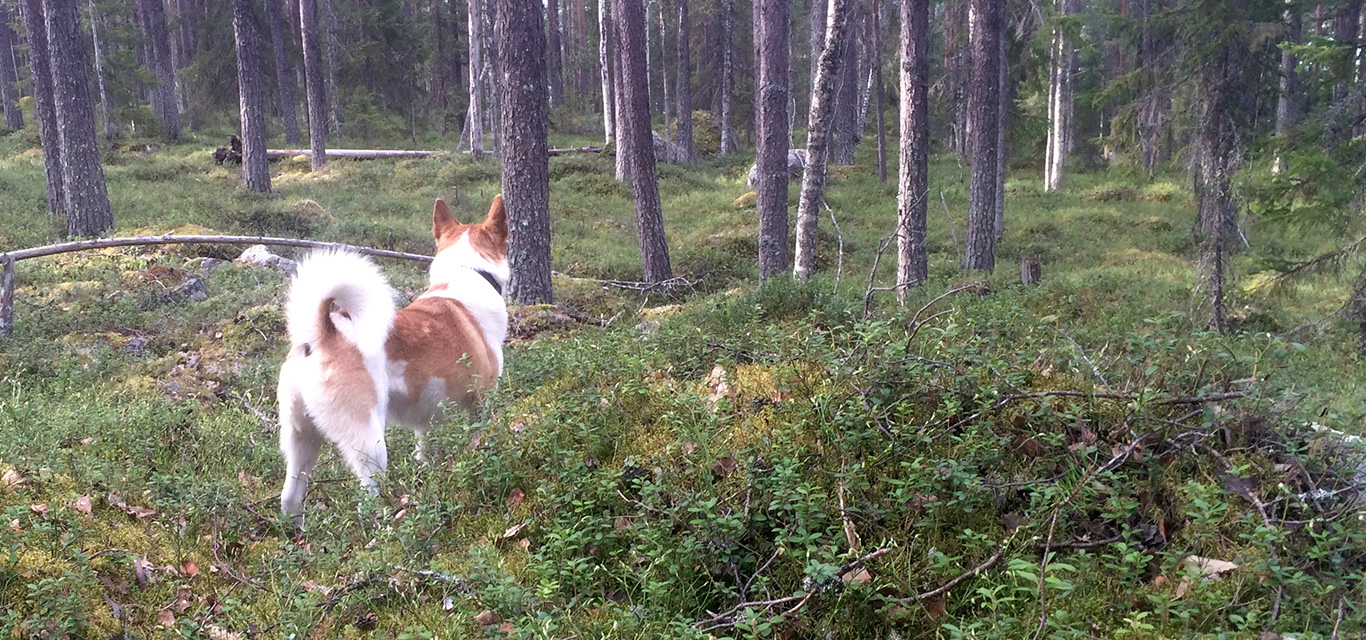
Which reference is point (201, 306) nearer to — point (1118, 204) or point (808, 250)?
point (808, 250)

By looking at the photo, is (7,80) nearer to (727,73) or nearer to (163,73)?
(163,73)

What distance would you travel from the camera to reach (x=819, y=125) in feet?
35.3

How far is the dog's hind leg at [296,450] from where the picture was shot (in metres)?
4.55

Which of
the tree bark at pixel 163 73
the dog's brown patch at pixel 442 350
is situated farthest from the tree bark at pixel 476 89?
the dog's brown patch at pixel 442 350

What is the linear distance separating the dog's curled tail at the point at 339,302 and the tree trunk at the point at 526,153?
6.71 meters

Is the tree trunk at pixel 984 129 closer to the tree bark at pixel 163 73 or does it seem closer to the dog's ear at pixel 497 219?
the dog's ear at pixel 497 219

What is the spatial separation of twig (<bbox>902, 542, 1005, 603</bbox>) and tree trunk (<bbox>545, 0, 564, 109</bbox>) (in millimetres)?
45222

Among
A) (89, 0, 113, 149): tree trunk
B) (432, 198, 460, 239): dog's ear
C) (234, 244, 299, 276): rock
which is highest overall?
(89, 0, 113, 149): tree trunk

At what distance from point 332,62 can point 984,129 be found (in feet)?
97.2

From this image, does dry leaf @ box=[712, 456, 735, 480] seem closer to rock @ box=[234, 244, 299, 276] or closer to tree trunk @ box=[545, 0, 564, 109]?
rock @ box=[234, 244, 299, 276]

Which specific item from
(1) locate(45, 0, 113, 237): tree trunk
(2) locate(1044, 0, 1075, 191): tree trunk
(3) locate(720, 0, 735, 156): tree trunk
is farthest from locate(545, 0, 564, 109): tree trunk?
(1) locate(45, 0, 113, 237): tree trunk

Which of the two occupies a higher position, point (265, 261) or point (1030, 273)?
point (265, 261)

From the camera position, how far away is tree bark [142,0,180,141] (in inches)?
1277

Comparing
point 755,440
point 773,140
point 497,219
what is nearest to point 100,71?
point 773,140
